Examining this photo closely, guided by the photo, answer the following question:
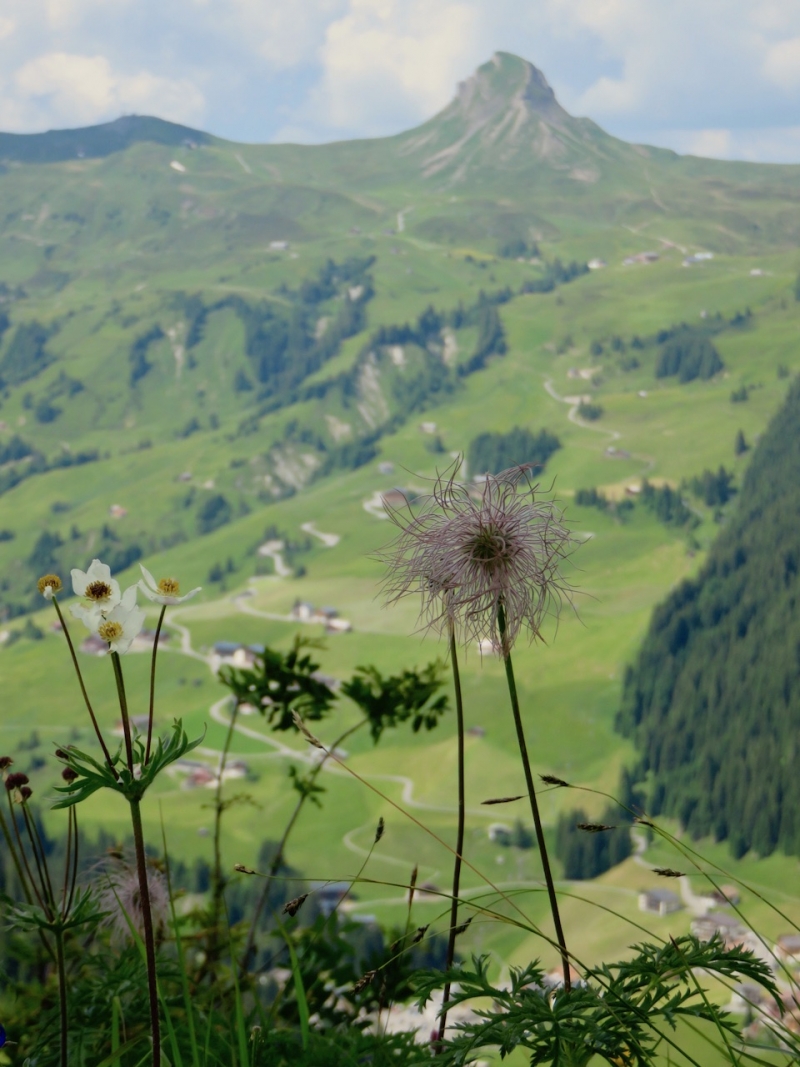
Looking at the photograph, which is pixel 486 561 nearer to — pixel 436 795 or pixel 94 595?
pixel 94 595

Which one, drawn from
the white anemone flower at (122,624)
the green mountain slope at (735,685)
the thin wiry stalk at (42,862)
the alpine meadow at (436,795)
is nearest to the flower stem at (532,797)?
the alpine meadow at (436,795)

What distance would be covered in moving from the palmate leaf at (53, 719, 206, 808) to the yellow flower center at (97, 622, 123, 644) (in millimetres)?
211

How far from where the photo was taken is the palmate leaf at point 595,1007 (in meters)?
2.04

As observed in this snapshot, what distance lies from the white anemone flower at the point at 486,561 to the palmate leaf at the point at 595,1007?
73cm

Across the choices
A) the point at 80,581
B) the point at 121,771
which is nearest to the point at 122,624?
the point at 80,581

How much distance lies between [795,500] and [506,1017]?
173 m

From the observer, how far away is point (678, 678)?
14812cm

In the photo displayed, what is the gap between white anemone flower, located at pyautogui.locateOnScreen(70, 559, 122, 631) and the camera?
2166 millimetres

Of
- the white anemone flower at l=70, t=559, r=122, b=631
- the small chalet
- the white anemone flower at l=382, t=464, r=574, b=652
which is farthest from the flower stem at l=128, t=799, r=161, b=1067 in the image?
the small chalet

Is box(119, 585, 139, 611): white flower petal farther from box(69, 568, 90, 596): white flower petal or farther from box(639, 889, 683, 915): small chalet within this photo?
box(639, 889, 683, 915): small chalet

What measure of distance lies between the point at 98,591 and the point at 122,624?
13cm

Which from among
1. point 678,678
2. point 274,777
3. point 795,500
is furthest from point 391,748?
point 795,500

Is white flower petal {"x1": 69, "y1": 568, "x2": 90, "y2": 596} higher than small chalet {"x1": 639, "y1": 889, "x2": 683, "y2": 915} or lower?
higher

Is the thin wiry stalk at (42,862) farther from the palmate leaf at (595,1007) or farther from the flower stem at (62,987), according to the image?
the palmate leaf at (595,1007)
